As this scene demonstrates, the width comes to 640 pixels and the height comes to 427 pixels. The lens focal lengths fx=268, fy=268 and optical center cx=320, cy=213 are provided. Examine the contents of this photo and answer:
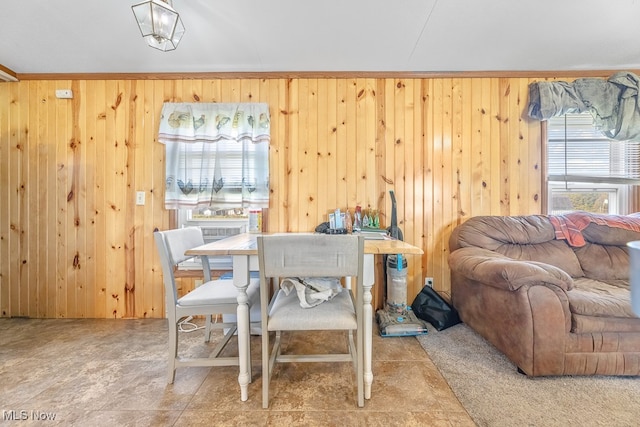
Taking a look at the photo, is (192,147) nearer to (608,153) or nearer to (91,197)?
(91,197)

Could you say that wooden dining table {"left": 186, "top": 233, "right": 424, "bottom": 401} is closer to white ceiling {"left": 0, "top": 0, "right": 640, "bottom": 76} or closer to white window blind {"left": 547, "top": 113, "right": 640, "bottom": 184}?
white ceiling {"left": 0, "top": 0, "right": 640, "bottom": 76}

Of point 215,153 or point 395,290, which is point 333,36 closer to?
point 215,153

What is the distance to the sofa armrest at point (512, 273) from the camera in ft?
5.00

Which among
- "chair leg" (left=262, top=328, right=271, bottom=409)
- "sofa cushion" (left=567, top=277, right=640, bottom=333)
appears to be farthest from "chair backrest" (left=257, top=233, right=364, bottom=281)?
"sofa cushion" (left=567, top=277, right=640, bottom=333)

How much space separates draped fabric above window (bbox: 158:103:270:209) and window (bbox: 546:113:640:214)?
2.67m

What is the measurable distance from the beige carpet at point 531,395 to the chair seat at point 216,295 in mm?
1246

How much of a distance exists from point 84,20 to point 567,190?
4106 mm

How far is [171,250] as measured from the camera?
155cm

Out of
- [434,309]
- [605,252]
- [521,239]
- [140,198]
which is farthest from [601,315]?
[140,198]

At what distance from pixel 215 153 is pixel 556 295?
2650mm

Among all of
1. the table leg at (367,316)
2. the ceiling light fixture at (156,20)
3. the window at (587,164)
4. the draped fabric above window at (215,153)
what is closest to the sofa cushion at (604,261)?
the window at (587,164)

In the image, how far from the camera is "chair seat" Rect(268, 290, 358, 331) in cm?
130

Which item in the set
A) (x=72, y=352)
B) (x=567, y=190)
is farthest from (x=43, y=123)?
(x=567, y=190)

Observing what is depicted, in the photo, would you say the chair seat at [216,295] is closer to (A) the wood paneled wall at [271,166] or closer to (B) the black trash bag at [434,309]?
(A) the wood paneled wall at [271,166]
